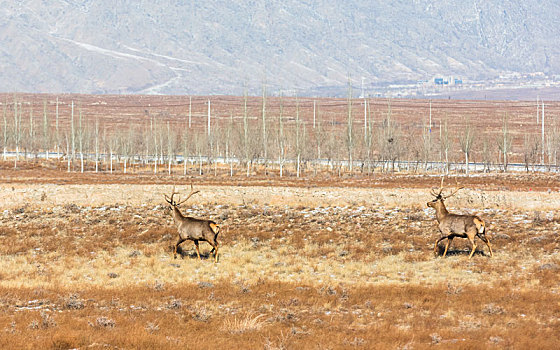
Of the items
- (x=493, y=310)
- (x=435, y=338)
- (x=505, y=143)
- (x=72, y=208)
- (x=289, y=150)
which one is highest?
(x=289, y=150)

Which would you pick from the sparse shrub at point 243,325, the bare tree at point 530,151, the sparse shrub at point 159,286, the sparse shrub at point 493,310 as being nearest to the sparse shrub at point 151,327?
the sparse shrub at point 243,325

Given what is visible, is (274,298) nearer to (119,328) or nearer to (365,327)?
(365,327)

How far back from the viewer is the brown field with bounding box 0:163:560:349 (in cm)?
1252

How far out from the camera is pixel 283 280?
59.2ft

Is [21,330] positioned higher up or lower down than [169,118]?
lower down

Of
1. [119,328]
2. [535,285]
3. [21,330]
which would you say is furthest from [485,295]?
[21,330]

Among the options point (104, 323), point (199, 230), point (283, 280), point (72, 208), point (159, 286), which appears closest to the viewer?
point (104, 323)

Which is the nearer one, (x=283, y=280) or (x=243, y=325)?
(x=243, y=325)

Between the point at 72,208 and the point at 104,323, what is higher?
the point at 72,208

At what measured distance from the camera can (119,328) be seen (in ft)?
42.5

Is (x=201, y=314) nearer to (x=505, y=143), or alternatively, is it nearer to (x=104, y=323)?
(x=104, y=323)

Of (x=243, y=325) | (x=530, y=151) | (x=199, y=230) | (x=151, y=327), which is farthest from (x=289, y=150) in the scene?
(x=151, y=327)

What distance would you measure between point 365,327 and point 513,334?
299 centimetres

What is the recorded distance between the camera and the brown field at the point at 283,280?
12523 millimetres
